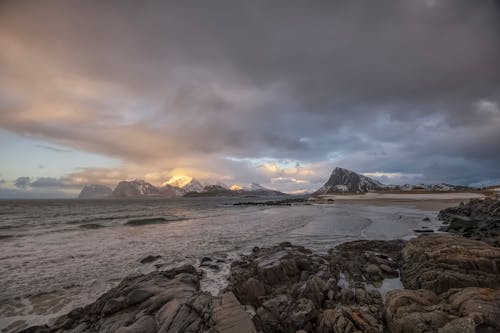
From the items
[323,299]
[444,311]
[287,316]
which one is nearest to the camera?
[444,311]

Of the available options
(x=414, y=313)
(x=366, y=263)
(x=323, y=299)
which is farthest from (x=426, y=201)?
(x=414, y=313)

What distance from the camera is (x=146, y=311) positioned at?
7.52 m

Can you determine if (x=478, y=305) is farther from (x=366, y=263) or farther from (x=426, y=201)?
(x=426, y=201)

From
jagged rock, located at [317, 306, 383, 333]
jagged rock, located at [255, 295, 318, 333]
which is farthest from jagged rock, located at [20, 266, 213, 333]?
jagged rock, located at [317, 306, 383, 333]

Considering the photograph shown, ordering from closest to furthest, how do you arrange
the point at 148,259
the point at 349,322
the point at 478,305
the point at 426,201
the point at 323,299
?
the point at 478,305 → the point at 349,322 → the point at 323,299 → the point at 148,259 → the point at 426,201

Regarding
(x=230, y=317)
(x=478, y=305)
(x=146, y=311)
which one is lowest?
(x=146, y=311)

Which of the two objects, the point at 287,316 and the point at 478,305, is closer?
the point at 478,305

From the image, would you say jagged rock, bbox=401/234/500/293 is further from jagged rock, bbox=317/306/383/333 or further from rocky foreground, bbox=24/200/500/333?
jagged rock, bbox=317/306/383/333

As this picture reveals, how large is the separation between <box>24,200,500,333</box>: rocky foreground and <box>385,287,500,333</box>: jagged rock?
2 centimetres

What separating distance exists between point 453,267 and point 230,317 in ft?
27.7

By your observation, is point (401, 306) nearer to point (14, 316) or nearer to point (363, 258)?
point (363, 258)

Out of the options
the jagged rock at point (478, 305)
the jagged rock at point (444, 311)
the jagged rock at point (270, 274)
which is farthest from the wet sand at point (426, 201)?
the jagged rock at point (444, 311)

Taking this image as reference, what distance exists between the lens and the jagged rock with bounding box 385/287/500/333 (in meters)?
5.10

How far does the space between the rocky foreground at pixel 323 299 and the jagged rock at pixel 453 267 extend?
0.10 feet
